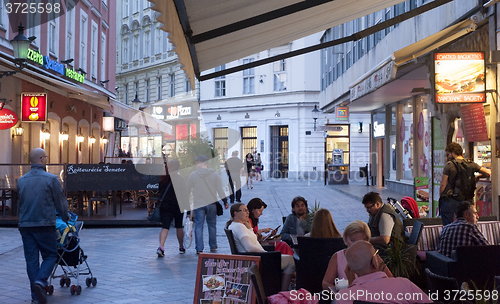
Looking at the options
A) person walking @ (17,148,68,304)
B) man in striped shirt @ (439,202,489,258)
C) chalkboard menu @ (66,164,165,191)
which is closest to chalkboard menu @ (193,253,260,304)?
man in striped shirt @ (439,202,489,258)

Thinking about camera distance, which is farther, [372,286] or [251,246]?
[251,246]

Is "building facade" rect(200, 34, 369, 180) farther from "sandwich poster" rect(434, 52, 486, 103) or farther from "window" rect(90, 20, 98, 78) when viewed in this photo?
"sandwich poster" rect(434, 52, 486, 103)

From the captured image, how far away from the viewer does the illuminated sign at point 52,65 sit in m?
16.6

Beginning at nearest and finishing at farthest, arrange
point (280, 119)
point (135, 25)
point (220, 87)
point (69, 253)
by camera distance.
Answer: point (69, 253)
point (280, 119)
point (220, 87)
point (135, 25)

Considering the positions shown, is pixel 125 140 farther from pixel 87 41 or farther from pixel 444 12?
pixel 444 12

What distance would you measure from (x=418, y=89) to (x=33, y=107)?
10904mm

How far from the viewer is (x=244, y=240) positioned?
19.9 ft

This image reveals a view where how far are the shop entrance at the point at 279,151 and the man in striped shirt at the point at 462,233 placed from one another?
1407 inches

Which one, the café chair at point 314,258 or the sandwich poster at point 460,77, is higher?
the sandwich poster at point 460,77

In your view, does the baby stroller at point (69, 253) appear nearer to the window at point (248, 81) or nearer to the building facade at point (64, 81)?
the building facade at point (64, 81)

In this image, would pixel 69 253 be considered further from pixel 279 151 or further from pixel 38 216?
pixel 279 151

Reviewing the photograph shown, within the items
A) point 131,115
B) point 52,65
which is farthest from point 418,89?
point 52,65

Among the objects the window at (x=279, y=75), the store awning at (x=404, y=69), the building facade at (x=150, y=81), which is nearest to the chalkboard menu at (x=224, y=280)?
the store awning at (x=404, y=69)

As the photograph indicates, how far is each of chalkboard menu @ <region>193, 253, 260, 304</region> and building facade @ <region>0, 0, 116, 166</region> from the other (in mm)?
10355
